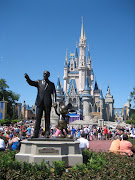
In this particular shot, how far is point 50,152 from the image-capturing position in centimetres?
577

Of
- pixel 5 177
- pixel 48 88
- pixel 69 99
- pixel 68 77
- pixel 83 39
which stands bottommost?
pixel 5 177

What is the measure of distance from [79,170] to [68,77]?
72.8 m

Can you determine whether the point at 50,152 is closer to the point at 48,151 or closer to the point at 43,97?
the point at 48,151

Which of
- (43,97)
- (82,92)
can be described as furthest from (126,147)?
(82,92)

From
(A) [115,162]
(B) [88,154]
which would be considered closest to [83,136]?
(B) [88,154]

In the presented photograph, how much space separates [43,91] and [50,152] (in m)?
2.08

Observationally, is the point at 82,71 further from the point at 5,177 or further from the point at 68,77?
the point at 5,177

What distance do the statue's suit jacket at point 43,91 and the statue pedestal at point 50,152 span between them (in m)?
1.35

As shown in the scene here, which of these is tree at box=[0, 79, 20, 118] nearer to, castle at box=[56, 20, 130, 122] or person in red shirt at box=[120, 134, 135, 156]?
castle at box=[56, 20, 130, 122]

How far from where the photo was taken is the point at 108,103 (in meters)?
71.2

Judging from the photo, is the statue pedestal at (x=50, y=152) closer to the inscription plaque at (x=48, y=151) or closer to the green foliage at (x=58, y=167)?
the inscription plaque at (x=48, y=151)

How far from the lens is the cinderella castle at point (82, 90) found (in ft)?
201

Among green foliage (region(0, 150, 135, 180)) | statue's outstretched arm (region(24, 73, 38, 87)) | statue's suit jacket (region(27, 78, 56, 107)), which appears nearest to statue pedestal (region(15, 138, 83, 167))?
green foliage (region(0, 150, 135, 180))

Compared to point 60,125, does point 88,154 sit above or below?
below
